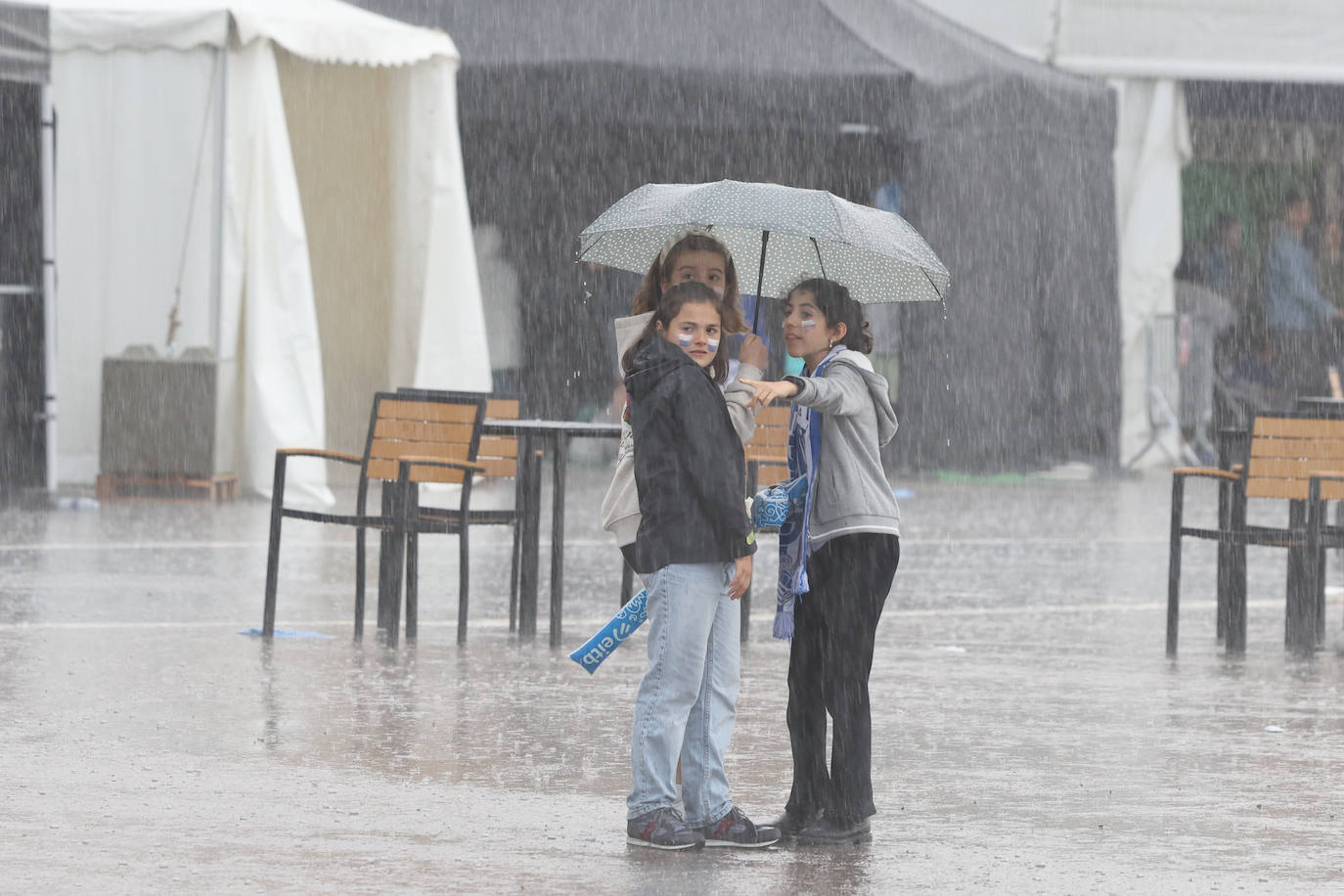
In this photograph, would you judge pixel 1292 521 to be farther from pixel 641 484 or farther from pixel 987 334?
pixel 987 334

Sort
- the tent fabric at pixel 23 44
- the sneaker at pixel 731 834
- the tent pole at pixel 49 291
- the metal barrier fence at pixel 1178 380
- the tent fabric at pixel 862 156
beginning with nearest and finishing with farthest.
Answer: the sneaker at pixel 731 834 → the tent fabric at pixel 23 44 → the tent pole at pixel 49 291 → the tent fabric at pixel 862 156 → the metal barrier fence at pixel 1178 380

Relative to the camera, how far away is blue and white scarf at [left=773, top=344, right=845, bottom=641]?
6.11m

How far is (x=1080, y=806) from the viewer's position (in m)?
6.64

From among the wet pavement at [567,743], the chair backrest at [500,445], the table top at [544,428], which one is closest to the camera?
the wet pavement at [567,743]

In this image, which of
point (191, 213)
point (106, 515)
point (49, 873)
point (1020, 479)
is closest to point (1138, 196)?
point (1020, 479)

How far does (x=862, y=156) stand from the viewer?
2144 cm

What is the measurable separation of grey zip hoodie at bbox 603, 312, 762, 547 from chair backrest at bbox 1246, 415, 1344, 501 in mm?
4540

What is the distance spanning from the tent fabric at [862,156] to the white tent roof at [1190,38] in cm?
179

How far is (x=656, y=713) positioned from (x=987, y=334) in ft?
48.8

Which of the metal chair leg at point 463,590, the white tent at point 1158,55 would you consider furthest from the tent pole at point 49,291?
the white tent at point 1158,55

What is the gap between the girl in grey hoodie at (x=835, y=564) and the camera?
6.13m

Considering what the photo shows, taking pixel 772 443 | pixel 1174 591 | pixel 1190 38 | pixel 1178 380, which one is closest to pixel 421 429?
pixel 772 443

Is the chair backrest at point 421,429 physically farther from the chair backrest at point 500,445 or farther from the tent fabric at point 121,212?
the tent fabric at point 121,212

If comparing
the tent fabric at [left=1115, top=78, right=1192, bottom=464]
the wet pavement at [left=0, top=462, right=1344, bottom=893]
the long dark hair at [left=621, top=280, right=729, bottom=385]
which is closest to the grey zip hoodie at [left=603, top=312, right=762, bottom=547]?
the long dark hair at [left=621, top=280, right=729, bottom=385]
